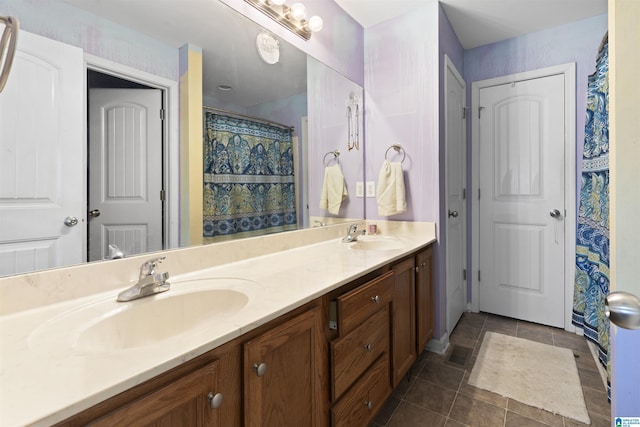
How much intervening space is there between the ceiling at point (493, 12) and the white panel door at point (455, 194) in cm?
34

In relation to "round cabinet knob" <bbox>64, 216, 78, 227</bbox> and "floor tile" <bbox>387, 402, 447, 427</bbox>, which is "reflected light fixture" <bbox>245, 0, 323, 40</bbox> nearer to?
"round cabinet knob" <bbox>64, 216, 78, 227</bbox>

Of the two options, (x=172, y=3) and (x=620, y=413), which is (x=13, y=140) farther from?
(x=620, y=413)

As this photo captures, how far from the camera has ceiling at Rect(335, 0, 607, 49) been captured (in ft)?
6.53

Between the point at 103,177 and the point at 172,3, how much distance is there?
0.69 m

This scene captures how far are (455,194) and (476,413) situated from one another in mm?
1485

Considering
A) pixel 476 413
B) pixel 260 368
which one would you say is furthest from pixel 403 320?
pixel 260 368

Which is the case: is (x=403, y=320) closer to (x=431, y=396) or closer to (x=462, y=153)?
(x=431, y=396)

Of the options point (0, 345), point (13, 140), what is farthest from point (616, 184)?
point (13, 140)

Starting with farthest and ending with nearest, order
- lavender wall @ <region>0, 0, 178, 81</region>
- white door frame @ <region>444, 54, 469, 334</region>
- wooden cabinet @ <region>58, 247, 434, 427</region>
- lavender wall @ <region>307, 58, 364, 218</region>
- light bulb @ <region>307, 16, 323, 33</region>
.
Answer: white door frame @ <region>444, 54, 469, 334</region> < lavender wall @ <region>307, 58, 364, 218</region> < light bulb @ <region>307, 16, 323, 33</region> < lavender wall @ <region>0, 0, 178, 81</region> < wooden cabinet @ <region>58, 247, 434, 427</region>

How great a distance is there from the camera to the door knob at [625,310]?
47 centimetres

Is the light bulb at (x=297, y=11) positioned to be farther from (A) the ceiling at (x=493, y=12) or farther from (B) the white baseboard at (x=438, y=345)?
(B) the white baseboard at (x=438, y=345)

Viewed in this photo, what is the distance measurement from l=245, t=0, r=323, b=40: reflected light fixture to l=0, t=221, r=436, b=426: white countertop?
123 cm

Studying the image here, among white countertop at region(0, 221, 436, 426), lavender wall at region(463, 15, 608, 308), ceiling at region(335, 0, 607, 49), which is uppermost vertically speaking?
ceiling at region(335, 0, 607, 49)

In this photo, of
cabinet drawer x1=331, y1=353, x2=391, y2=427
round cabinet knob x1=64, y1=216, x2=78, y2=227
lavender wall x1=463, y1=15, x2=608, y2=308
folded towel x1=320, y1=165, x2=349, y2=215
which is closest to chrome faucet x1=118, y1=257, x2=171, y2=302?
round cabinet knob x1=64, y1=216, x2=78, y2=227
